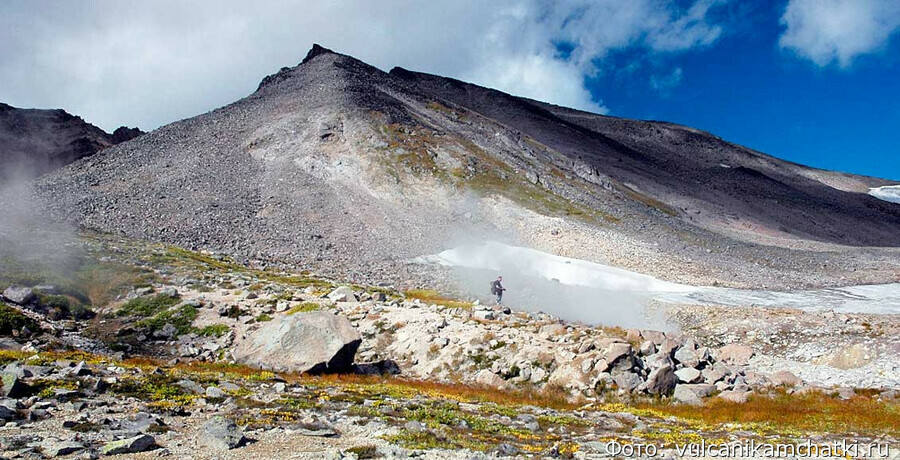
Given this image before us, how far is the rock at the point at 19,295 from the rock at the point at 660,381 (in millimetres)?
29150

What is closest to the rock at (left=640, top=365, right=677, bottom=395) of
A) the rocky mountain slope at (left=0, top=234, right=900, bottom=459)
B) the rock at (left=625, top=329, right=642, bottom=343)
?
the rocky mountain slope at (left=0, top=234, right=900, bottom=459)

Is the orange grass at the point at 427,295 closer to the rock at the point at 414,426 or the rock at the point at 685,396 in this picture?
the rock at the point at 685,396

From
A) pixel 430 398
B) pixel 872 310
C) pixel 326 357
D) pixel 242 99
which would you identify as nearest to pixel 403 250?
pixel 326 357

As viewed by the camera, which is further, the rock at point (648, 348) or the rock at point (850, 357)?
the rock at point (850, 357)

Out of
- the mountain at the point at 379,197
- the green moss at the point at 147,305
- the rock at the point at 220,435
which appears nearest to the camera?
the rock at the point at 220,435

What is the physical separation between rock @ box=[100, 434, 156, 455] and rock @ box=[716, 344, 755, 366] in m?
26.4

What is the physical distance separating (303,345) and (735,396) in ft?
56.0

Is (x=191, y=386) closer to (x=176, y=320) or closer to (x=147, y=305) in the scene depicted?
(x=176, y=320)

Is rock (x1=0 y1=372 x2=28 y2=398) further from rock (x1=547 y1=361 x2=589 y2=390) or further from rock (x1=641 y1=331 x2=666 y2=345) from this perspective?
rock (x1=641 y1=331 x2=666 y2=345)

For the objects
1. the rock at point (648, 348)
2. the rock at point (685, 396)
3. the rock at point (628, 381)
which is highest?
the rock at point (648, 348)

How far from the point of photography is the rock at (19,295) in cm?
2722

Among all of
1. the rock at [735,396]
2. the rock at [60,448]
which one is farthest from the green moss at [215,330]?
the rock at [735,396]

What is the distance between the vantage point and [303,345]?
2316cm

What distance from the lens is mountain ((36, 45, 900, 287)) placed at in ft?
179
